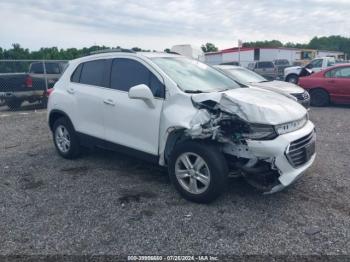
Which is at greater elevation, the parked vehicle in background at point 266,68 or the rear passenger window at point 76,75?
the parked vehicle in background at point 266,68

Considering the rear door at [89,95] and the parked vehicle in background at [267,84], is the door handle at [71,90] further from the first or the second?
the parked vehicle in background at [267,84]

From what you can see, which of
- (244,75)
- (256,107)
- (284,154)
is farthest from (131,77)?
(244,75)

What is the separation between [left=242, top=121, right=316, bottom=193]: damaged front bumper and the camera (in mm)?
3736

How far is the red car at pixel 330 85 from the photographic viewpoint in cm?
1159

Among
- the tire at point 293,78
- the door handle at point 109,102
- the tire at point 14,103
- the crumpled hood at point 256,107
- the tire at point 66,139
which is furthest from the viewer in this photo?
the tire at point 293,78

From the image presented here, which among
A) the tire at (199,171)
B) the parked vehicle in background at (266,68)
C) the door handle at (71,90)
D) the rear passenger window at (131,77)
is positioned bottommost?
Result: the tire at (199,171)

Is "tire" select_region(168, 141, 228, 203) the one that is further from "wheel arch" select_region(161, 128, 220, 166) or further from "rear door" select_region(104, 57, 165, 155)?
"rear door" select_region(104, 57, 165, 155)

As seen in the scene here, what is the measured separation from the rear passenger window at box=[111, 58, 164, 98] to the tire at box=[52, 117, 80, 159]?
4.30 ft

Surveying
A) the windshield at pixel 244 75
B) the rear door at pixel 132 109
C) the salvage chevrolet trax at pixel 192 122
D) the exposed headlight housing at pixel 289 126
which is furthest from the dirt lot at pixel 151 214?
the windshield at pixel 244 75

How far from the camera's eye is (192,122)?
13.3 ft

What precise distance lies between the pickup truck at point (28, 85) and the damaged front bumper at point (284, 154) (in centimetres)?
996

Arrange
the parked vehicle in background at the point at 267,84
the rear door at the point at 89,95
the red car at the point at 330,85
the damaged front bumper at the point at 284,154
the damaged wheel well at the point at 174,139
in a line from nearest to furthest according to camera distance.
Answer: the damaged front bumper at the point at 284,154 → the damaged wheel well at the point at 174,139 → the rear door at the point at 89,95 → the parked vehicle in background at the point at 267,84 → the red car at the point at 330,85

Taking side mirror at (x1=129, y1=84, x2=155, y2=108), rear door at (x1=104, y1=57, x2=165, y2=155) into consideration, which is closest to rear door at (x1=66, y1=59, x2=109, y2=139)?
rear door at (x1=104, y1=57, x2=165, y2=155)

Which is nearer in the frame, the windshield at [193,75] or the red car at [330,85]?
the windshield at [193,75]
